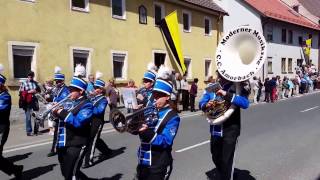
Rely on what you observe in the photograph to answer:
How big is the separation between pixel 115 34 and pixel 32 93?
795 cm

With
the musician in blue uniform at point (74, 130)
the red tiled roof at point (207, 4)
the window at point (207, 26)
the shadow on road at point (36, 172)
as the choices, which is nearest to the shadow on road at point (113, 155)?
the shadow on road at point (36, 172)

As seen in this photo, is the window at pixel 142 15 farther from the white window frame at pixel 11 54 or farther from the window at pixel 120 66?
the white window frame at pixel 11 54

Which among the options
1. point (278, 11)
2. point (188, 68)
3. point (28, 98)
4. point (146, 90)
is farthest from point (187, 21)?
point (278, 11)

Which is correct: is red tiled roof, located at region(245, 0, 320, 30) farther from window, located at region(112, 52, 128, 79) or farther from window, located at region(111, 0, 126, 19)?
window, located at region(112, 52, 128, 79)

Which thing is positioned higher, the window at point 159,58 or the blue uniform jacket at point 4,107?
the window at point 159,58

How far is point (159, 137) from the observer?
4195mm

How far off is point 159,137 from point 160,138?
14 millimetres

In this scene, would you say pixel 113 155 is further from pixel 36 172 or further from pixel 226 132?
pixel 226 132

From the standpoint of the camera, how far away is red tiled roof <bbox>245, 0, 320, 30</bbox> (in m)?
36.7

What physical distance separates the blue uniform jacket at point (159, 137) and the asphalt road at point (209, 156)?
2.93 meters

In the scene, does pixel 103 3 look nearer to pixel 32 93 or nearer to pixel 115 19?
pixel 115 19

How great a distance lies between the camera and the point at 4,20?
46.5 feet

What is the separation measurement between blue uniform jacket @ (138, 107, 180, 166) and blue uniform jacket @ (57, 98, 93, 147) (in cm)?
128

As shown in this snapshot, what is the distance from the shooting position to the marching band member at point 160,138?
4.20 metres
